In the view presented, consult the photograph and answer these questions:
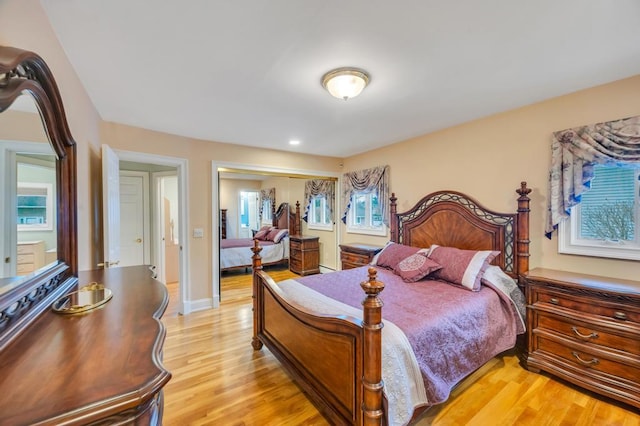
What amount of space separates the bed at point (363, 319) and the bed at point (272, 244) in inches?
119

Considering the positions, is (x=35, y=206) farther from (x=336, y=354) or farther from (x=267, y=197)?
(x=267, y=197)

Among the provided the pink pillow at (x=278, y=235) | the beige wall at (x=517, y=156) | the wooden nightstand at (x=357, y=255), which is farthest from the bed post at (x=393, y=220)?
the pink pillow at (x=278, y=235)

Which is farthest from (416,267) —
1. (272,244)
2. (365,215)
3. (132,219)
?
(132,219)

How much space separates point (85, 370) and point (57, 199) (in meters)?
1.07

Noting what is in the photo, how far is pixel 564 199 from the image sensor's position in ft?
7.76

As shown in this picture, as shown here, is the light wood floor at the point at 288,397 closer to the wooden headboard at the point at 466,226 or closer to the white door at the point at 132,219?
the wooden headboard at the point at 466,226

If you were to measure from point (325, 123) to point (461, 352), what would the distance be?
101 inches

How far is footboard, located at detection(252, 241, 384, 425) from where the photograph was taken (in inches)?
52.0

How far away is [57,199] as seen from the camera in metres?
1.34

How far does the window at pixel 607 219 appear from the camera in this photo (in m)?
2.15

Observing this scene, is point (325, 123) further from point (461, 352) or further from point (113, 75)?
point (461, 352)

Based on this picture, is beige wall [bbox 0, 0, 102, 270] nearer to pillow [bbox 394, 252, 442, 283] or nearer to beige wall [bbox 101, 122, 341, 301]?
beige wall [bbox 101, 122, 341, 301]

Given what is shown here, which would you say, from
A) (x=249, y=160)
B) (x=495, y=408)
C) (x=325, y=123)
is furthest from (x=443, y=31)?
(x=249, y=160)

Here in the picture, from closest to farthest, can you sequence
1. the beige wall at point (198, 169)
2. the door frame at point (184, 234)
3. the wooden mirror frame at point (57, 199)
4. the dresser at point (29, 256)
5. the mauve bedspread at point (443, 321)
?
1. the wooden mirror frame at point (57, 199)
2. the dresser at point (29, 256)
3. the mauve bedspread at point (443, 321)
4. the beige wall at point (198, 169)
5. the door frame at point (184, 234)
